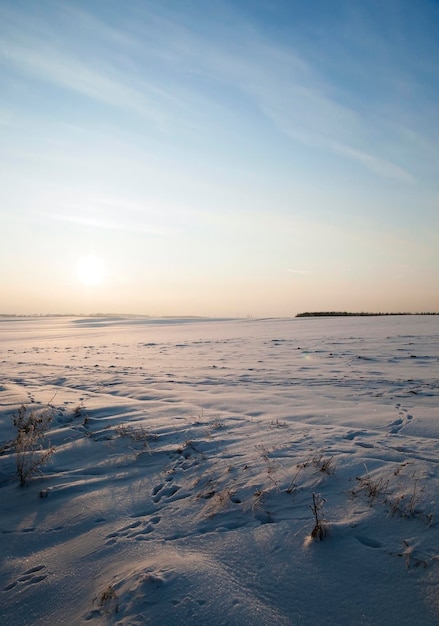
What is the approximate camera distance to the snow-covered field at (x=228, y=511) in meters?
2.07

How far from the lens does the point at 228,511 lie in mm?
2926

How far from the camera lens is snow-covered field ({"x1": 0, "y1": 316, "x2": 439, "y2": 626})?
2.07m

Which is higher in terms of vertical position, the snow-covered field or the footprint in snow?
the snow-covered field

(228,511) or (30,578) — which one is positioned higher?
(228,511)

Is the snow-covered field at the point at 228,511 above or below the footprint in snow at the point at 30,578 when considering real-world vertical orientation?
above

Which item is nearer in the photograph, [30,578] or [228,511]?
[30,578]

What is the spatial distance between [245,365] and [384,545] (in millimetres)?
7462

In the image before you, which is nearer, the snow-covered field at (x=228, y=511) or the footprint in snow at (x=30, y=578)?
the snow-covered field at (x=228, y=511)

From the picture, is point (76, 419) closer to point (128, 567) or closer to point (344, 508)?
point (128, 567)

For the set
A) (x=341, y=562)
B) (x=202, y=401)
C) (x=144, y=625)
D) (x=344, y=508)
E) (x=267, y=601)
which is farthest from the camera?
(x=202, y=401)

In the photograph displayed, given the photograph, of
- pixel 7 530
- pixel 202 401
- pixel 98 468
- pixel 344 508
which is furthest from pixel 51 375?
pixel 344 508

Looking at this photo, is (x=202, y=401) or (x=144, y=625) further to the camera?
(x=202, y=401)

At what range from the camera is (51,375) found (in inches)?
362

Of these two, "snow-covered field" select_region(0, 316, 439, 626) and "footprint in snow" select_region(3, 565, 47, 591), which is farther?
"footprint in snow" select_region(3, 565, 47, 591)
